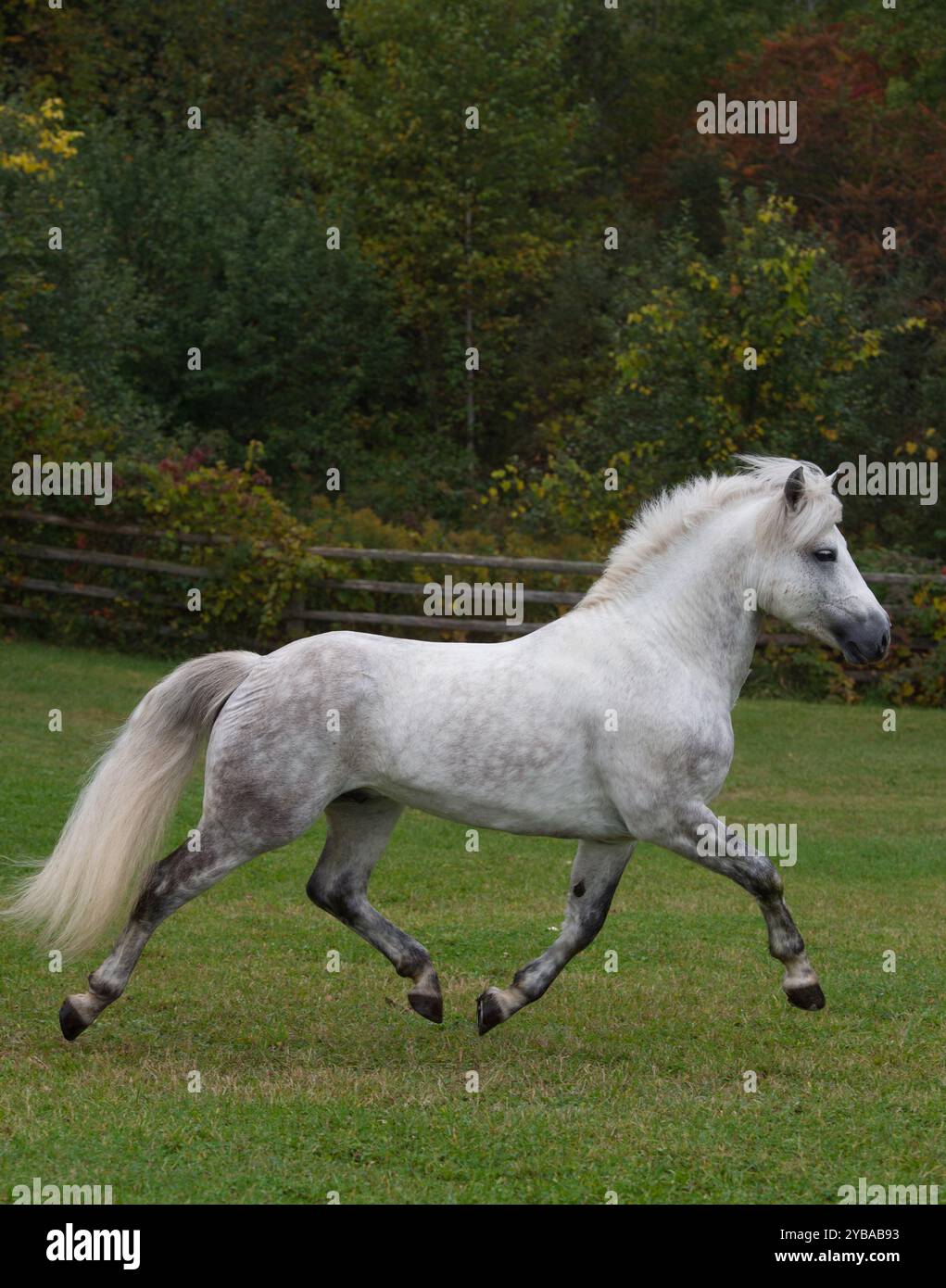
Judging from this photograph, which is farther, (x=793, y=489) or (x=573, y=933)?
(x=573, y=933)

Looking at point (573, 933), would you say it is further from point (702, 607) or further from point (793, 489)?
point (793, 489)

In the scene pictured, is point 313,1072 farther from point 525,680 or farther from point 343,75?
point 343,75

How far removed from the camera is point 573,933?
5.99 m

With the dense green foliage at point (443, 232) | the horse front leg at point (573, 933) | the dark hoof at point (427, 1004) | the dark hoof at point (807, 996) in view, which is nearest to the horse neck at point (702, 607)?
the horse front leg at point (573, 933)

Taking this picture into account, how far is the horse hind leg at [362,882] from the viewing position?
19.9 feet

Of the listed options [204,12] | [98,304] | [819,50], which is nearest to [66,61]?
[204,12]

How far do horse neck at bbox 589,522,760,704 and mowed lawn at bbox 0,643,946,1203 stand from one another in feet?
4.85

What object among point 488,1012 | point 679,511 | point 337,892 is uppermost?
point 679,511

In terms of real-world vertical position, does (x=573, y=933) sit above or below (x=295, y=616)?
below

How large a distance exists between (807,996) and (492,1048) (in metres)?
1.22

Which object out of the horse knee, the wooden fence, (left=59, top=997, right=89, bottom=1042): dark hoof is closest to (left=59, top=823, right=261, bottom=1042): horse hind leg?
(left=59, top=997, right=89, bottom=1042): dark hoof

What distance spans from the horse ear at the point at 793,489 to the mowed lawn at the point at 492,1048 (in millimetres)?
2031

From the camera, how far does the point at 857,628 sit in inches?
225

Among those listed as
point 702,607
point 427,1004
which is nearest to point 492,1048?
point 427,1004
